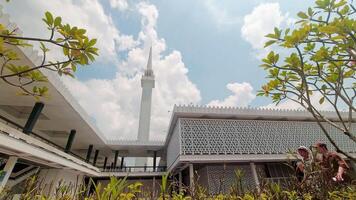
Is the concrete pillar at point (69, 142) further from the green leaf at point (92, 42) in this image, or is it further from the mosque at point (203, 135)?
the green leaf at point (92, 42)

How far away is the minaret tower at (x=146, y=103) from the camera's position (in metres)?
20.5

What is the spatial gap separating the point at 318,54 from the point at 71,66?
2052 millimetres

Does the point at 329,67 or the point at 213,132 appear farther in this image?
the point at 213,132

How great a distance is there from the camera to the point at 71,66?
1.34m

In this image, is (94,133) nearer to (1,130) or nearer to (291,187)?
(1,130)

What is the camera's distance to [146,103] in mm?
22531

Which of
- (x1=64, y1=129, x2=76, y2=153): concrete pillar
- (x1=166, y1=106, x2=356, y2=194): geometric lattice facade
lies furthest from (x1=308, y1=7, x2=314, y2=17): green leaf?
(x1=64, y1=129, x2=76, y2=153): concrete pillar

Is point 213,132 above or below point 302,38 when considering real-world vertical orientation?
above

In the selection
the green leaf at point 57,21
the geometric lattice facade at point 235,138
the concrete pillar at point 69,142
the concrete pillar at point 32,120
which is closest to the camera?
the green leaf at point 57,21

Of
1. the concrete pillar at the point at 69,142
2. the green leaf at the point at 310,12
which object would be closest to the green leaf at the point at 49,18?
the green leaf at the point at 310,12

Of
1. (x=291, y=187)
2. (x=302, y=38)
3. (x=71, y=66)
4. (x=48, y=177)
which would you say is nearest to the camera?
(x=291, y=187)

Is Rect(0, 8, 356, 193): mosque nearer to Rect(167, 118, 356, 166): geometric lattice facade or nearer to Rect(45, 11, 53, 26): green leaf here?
Rect(167, 118, 356, 166): geometric lattice facade

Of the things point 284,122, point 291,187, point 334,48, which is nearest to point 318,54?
point 334,48

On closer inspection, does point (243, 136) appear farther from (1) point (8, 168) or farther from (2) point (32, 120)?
(1) point (8, 168)
